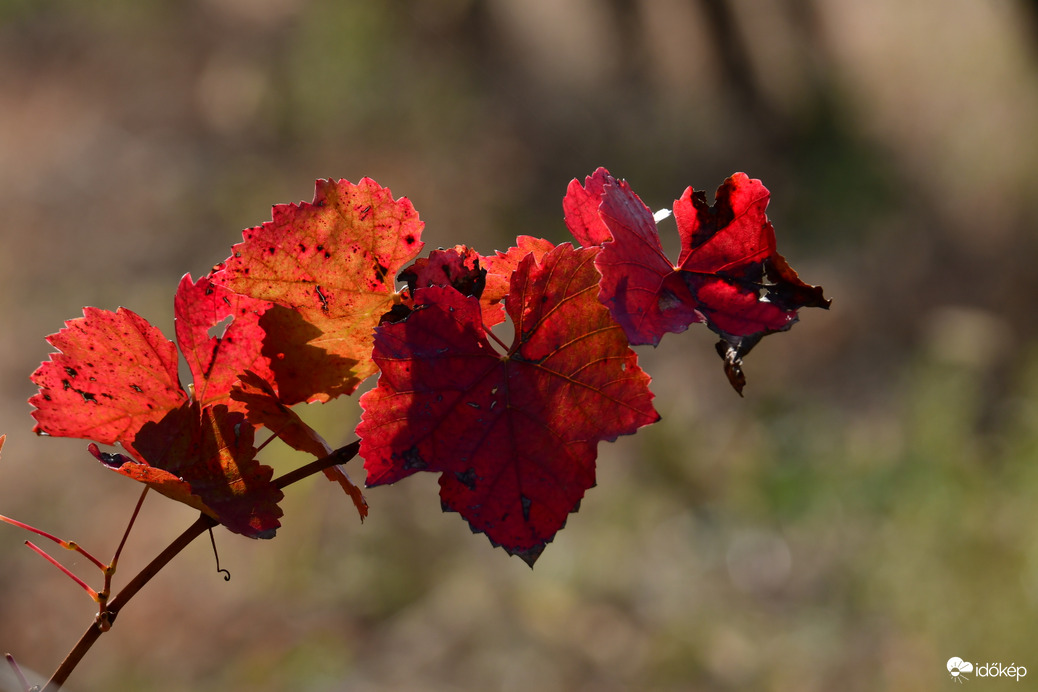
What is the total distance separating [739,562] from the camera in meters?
2.46

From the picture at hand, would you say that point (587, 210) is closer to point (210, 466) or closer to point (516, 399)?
point (516, 399)

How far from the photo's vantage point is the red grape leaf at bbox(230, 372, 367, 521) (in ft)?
1.26

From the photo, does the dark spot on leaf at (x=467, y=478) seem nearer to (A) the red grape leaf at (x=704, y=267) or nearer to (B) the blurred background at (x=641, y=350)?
(A) the red grape leaf at (x=704, y=267)

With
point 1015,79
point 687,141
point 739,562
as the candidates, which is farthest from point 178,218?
point 1015,79

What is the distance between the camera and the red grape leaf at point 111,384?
1.30ft

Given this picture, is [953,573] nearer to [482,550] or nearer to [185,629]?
[482,550]

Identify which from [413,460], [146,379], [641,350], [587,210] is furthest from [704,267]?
[641,350]

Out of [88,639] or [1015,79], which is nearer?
[88,639]

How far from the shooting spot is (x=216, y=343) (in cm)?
40

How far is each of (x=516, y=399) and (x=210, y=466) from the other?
0.49ft

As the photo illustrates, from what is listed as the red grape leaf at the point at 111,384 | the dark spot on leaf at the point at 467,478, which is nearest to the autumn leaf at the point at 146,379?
the red grape leaf at the point at 111,384

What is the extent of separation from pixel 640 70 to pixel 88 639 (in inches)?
173

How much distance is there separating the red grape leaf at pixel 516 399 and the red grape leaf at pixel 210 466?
0.18ft

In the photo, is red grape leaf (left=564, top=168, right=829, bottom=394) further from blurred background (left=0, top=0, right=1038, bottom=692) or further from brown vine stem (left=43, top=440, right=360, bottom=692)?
blurred background (left=0, top=0, right=1038, bottom=692)
